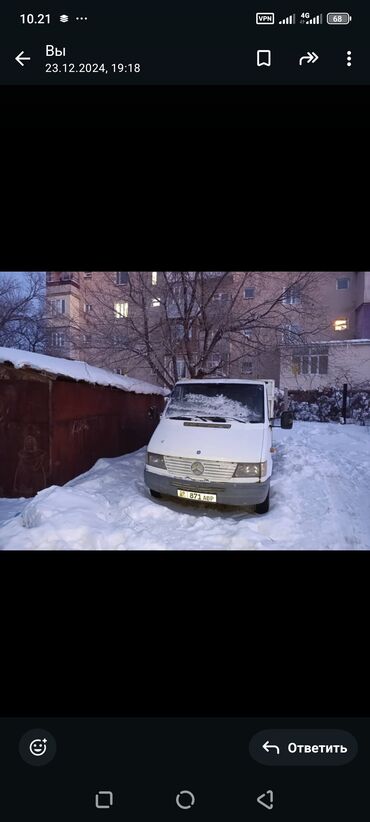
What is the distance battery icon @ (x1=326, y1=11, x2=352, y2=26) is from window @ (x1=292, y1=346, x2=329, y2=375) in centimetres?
542

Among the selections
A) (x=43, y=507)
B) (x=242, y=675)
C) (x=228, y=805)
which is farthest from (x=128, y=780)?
(x=43, y=507)

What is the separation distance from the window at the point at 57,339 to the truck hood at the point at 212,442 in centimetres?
434

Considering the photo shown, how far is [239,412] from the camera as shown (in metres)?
3.53

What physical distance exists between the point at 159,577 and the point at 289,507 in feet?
6.89

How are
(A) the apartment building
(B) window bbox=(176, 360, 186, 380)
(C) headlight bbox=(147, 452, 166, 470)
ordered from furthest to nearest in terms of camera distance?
(B) window bbox=(176, 360, 186, 380), (A) the apartment building, (C) headlight bbox=(147, 452, 166, 470)

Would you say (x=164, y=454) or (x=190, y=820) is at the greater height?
(x=164, y=454)

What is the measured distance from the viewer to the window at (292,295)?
13.2ft

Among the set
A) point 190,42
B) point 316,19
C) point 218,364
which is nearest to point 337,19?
point 316,19

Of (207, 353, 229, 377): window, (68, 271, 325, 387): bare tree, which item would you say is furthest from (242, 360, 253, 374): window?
(207, 353, 229, 377): window

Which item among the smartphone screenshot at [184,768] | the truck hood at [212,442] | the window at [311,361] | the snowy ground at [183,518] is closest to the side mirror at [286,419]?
the truck hood at [212,442]

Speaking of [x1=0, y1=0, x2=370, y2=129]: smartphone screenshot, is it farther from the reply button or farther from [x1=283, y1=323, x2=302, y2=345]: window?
[x1=283, y1=323, x2=302, y2=345]: window

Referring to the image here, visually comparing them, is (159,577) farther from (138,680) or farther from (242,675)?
(242,675)

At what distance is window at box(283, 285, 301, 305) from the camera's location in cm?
404

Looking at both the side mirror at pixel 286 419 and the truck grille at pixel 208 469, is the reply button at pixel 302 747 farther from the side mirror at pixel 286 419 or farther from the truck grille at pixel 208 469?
the side mirror at pixel 286 419
